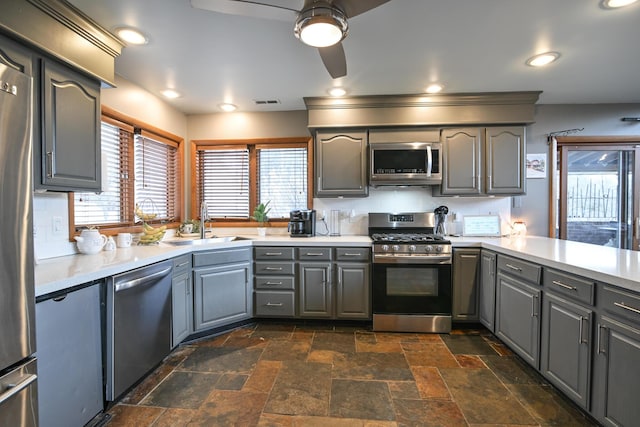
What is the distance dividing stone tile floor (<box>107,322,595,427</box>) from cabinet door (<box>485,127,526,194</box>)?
159 cm

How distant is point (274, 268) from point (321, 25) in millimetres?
2226

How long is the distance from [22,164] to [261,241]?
208 centimetres

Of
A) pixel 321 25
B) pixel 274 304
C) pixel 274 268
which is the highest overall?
pixel 321 25

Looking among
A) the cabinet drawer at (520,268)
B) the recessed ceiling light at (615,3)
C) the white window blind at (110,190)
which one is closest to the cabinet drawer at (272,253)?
the white window blind at (110,190)

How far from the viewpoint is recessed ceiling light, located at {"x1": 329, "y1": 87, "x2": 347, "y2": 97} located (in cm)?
291

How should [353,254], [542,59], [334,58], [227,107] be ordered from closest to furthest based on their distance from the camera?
[334,58]
[542,59]
[353,254]
[227,107]

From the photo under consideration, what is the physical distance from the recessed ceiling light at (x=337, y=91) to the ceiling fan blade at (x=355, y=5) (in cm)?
141

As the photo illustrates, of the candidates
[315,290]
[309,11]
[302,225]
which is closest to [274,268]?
[315,290]

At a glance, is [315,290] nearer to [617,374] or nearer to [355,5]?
[617,374]

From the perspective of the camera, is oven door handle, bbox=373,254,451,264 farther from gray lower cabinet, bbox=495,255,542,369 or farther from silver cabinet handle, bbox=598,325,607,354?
silver cabinet handle, bbox=598,325,607,354

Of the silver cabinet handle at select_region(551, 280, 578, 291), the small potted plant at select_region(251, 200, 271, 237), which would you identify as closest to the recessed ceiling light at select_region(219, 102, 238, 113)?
the small potted plant at select_region(251, 200, 271, 237)

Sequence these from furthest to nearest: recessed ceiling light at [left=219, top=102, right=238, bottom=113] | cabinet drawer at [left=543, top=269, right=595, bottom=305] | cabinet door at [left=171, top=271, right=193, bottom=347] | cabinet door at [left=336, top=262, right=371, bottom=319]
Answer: recessed ceiling light at [left=219, top=102, right=238, bottom=113], cabinet door at [left=336, top=262, right=371, bottom=319], cabinet door at [left=171, top=271, right=193, bottom=347], cabinet drawer at [left=543, top=269, right=595, bottom=305]

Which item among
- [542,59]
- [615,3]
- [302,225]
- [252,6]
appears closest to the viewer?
[252,6]

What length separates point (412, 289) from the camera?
9.38ft
